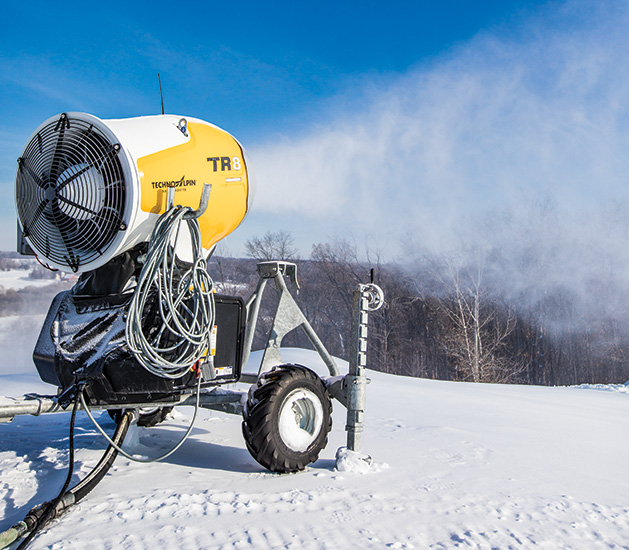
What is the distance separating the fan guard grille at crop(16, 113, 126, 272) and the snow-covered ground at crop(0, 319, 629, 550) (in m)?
1.49

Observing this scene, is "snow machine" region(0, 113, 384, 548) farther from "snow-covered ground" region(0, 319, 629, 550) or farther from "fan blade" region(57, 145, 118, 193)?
"snow-covered ground" region(0, 319, 629, 550)

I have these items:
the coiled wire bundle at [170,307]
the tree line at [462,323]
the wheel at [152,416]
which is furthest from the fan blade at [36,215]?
the tree line at [462,323]

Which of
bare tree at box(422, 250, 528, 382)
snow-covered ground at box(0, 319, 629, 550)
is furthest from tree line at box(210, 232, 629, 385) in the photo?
snow-covered ground at box(0, 319, 629, 550)

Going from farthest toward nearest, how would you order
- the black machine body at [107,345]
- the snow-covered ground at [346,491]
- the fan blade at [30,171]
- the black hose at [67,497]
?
the fan blade at [30,171] → the black machine body at [107,345] → the snow-covered ground at [346,491] → the black hose at [67,497]

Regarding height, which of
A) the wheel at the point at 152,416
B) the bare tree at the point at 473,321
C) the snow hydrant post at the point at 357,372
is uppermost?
the bare tree at the point at 473,321

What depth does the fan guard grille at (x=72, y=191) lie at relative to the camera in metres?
3.17

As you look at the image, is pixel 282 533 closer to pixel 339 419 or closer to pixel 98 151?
pixel 98 151

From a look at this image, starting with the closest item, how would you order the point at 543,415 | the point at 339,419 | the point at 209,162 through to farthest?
1. the point at 209,162
2. the point at 339,419
3. the point at 543,415

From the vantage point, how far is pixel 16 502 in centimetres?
296

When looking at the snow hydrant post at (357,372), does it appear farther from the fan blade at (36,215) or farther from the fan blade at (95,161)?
the fan blade at (36,215)

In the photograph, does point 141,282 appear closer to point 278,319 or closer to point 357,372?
point 278,319

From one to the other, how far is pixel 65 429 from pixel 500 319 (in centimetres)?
3005

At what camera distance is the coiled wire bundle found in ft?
10.1

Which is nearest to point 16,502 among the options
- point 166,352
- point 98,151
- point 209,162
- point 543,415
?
point 166,352
